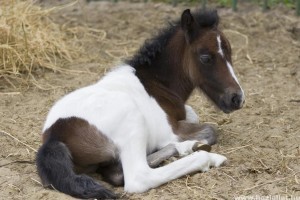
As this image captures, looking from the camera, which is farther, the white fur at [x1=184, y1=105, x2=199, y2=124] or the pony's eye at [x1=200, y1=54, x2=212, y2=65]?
the white fur at [x1=184, y1=105, x2=199, y2=124]

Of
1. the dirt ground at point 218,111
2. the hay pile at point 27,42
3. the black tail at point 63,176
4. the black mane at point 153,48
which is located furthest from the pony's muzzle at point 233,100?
the hay pile at point 27,42

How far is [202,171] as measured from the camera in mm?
5203

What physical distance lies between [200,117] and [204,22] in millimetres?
1191

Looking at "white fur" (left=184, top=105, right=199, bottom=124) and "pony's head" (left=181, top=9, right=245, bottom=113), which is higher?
"pony's head" (left=181, top=9, right=245, bottom=113)

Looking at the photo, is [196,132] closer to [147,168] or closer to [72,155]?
[147,168]

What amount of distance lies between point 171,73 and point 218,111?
754 mm

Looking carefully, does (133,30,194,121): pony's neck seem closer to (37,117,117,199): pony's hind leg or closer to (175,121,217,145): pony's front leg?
(175,121,217,145): pony's front leg

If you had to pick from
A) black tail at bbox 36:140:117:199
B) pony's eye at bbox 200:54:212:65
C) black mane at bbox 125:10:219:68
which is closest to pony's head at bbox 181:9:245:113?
pony's eye at bbox 200:54:212:65

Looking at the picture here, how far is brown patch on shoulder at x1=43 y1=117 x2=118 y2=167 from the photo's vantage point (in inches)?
200

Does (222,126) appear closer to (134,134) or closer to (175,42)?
(175,42)

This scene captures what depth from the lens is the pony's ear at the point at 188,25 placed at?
583cm

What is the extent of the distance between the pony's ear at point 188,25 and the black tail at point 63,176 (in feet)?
5.13

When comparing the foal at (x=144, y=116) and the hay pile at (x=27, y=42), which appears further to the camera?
the hay pile at (x=27, y=42)

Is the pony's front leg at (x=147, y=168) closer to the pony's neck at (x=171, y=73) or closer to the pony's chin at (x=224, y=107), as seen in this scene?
the pony's chin at (x=224, y=107)
